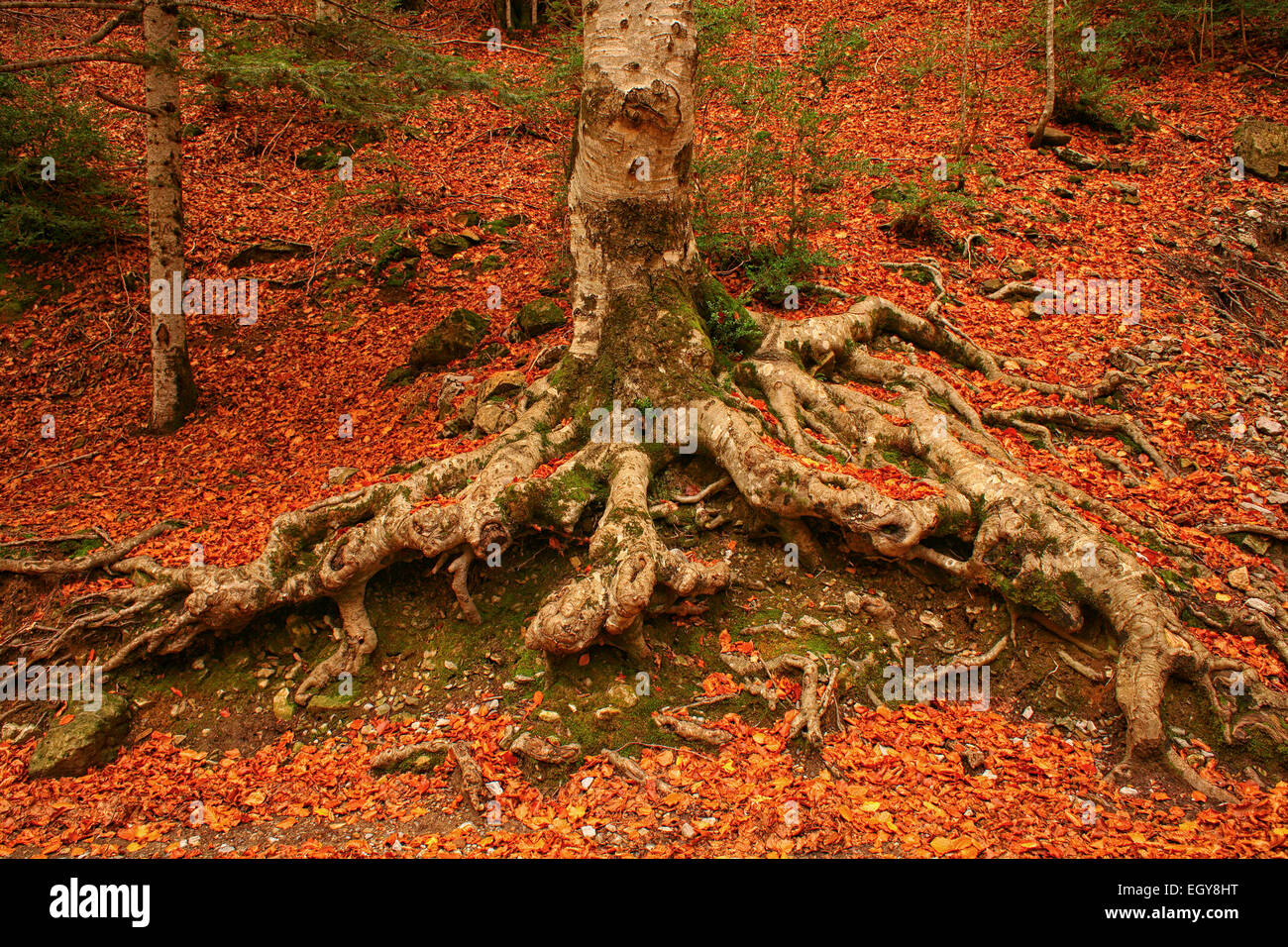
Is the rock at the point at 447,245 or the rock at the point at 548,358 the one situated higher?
the rock at the point at 447,245

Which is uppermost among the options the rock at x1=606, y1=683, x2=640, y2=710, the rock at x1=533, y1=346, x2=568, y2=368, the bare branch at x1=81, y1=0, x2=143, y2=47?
the bare branch at x1=81, y1=0, x2=143, y2=47

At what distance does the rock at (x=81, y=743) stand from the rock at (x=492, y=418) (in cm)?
343

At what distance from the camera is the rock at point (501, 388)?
6.95 m

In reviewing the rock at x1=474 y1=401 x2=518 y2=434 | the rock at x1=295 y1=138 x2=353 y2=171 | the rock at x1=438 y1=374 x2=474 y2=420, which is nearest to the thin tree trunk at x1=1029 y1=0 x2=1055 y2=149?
the rock at x1=438 y1=374 x2=474 y2=420

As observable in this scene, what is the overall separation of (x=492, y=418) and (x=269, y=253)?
22.7 feet

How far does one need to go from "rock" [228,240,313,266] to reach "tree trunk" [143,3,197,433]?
10.6 feet

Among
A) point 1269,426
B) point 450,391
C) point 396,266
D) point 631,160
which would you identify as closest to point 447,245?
point 396,266

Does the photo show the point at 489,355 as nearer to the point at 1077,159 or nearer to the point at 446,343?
the point at 446,343

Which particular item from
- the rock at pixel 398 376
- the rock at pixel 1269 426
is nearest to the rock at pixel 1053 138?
the rock at pixel 1269 426

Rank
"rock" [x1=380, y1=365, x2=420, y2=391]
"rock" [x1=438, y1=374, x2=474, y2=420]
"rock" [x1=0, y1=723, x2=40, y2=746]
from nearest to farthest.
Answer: "rock" [x1=0, y1=723, x2=40, y2=746] < "rock" [x1=438, y1=374, x2=474, y2=420] < "rock" [x1=380, y1=365, x2=420, y2=391]

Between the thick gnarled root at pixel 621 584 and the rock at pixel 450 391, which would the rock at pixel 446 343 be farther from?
the thick gnarled root at pixel 621 584

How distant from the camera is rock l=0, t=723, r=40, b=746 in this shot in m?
4.84

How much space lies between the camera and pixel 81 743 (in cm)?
461

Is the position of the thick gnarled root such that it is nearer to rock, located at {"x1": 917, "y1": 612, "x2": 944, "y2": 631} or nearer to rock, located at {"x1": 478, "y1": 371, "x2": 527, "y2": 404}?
rock, located at {"x1": 917, "y1": 612, "x2": 944, "y2": 631}
